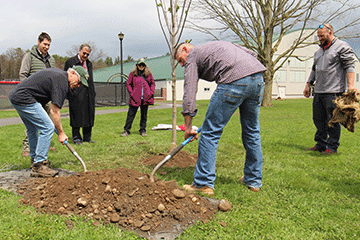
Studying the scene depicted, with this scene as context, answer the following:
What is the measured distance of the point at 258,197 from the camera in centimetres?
301

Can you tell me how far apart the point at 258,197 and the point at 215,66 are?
1.48m

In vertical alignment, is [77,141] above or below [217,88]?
below

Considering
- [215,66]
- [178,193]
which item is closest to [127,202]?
[178,193]

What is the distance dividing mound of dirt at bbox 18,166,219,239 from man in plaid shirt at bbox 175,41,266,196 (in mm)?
437

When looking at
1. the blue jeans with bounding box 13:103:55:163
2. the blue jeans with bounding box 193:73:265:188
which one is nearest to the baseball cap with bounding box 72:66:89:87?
the blue jeans with bounding box 13:103:55:163

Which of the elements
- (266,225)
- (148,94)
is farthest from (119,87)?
(266,225)

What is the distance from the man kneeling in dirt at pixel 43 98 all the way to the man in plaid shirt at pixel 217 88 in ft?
5.00

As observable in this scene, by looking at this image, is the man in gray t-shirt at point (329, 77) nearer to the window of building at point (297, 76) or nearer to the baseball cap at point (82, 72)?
the baseball cap at point (82, 72)

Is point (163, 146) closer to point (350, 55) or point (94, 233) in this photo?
point (94, 233)

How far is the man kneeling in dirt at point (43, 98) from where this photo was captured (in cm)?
345

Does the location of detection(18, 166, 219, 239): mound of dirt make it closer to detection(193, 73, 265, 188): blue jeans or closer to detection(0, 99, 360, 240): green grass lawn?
detection(0, 99, 360, 240): green grass lawn

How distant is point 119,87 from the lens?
2334cm

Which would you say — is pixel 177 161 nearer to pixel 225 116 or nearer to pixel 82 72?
pixel 225 116

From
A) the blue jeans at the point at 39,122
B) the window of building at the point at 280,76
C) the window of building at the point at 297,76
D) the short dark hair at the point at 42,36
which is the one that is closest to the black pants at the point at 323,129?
the blue jeans at the point at 39,122
